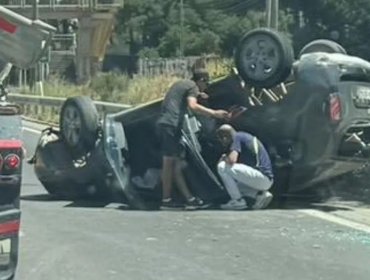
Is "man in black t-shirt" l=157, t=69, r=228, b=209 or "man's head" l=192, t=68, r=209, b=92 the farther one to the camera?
"man's head" l=192, t=68, r=209, b=92

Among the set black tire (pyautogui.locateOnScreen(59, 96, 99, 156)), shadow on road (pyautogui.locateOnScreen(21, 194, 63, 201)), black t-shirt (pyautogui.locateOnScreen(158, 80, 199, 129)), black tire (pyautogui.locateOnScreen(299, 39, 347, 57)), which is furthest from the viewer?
black tire (pyautogui.locateOnScreen(299, 39, 347, 57))

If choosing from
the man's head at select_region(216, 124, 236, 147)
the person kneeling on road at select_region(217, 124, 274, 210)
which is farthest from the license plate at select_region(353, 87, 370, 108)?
the man's head at select_region(216, 124, 236, 147)

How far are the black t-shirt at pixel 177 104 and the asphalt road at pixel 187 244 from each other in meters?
1.15

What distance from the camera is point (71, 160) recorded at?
12.9 m

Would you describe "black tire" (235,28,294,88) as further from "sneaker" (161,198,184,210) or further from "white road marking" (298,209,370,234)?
"sneaker" (161,198,184,210)

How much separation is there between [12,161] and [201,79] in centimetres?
639

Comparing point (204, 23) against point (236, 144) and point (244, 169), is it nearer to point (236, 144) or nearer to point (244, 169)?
point (236, 144)

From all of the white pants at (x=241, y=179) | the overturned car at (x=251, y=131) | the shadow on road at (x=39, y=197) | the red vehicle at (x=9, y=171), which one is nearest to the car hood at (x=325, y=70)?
the overturned car at (x=251, y=131)

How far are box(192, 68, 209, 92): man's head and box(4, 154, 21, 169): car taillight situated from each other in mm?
6307

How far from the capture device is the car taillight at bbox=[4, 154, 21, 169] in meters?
6.36

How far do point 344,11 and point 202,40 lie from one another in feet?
83.0

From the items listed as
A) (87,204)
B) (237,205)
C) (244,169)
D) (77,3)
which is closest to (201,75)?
(244,169)

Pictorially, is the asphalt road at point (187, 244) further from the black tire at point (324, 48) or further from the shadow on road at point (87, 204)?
the black tire at point (324, 48)

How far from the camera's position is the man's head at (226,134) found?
467 inches
